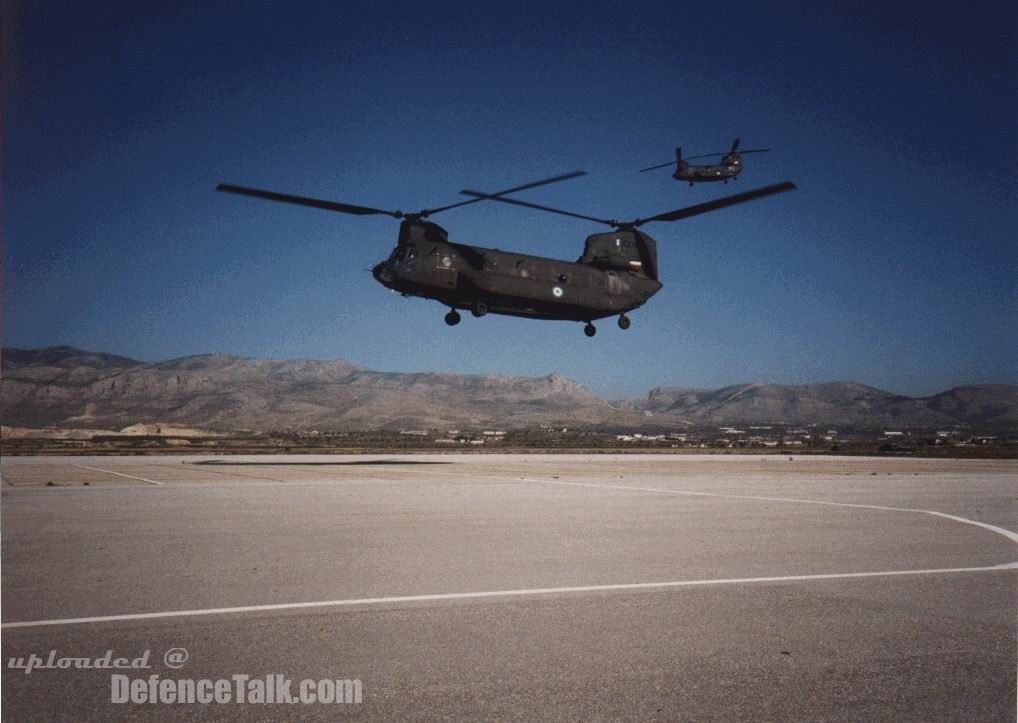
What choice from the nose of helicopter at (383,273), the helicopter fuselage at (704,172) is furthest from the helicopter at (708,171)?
the nose of helicopter at (383,273)

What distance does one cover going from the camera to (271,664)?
5.75 m

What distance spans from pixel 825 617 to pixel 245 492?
1677 cm

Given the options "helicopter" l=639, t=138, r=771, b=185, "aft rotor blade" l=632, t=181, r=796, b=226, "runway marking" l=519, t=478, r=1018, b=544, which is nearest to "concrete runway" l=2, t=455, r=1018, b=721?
"runway marking" l=519, t=478, r=1018, b=544

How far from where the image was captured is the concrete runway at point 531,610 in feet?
17.1

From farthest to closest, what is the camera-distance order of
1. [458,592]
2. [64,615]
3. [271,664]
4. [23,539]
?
[23,539] → [458,592] → [64,615] → [271,664]

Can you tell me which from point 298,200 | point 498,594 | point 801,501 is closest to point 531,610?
point 498,594

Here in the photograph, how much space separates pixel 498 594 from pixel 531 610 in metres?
0.76

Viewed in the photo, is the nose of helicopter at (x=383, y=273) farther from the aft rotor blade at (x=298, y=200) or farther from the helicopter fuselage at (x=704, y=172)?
the helicopter fuselage at (x=704, y=172)

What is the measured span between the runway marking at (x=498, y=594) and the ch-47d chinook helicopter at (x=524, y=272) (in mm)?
16522

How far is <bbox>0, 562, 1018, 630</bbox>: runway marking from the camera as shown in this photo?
275 inches

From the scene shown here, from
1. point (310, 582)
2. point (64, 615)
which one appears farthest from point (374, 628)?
point (64, 615)

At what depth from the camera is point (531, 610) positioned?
24.6 feet

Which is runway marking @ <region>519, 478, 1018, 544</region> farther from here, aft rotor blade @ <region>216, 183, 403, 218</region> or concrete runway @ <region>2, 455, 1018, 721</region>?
aft rotor blade @ <region>216, 183, 403, 218</region>

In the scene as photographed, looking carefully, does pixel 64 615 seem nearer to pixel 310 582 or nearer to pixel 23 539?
pixel 310 582
